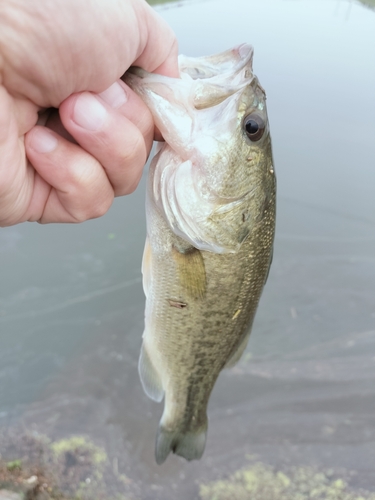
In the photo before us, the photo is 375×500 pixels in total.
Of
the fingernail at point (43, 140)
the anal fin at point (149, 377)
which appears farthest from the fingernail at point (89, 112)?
the anal fin at point (149, 377)

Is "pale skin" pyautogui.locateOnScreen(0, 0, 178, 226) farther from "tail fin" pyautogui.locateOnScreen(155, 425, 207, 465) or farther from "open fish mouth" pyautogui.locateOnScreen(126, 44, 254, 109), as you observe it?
"tail fin" pyautogui.locateOnScreen(155, 425, 207, 465)

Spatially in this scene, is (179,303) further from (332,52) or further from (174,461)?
(332,52)

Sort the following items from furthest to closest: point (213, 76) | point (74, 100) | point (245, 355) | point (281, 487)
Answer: point (245, 355) → point (281, 487) → point (213, 76) → point (74, 100)

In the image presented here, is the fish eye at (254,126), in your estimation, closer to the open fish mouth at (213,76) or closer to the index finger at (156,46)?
the open fish mouth at (213,76)

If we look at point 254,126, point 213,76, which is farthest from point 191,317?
point 213,76

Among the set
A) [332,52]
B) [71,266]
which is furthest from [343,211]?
[332,52]

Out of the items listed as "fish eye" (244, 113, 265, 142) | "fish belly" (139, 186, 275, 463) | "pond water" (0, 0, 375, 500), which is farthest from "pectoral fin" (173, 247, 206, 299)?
"pond water" (0, 0, 375, 500)

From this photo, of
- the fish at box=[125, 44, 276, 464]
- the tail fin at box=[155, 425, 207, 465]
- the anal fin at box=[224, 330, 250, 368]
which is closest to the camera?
the fish at box=[125, 44, 276, 464]

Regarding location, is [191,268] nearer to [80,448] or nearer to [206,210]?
[206,210]
